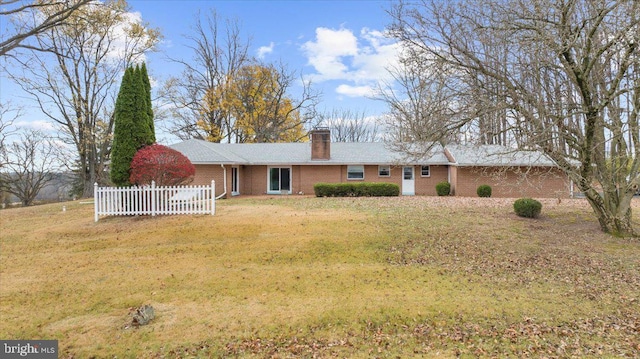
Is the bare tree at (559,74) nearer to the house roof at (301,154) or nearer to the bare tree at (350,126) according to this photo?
the house roof at (301,154)

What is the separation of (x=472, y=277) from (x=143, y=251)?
26.4 feet

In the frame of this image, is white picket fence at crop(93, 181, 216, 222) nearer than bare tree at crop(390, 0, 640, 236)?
No

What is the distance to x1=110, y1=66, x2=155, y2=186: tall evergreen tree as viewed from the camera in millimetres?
13422

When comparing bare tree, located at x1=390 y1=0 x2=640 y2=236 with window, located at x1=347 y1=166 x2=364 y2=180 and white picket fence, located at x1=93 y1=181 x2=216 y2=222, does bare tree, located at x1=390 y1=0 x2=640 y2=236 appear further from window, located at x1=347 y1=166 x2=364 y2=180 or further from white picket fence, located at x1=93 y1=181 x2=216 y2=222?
window, located at x1=347 y1=166 x2=364 y2=180

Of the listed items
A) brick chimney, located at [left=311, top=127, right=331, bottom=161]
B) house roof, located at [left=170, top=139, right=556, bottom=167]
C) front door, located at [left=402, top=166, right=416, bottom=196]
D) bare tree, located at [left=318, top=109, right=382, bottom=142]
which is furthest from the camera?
bare tree, located at [left=318, top=109, right=382, bottom=142]

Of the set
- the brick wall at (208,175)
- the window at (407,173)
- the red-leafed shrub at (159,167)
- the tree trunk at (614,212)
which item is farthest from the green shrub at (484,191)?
the red-leafed shrub at (159,167)

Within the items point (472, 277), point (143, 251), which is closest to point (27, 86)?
point (143, 251)

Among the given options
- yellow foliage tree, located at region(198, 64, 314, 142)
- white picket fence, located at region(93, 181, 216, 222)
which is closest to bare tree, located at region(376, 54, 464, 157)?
white picket fence, located at region(93, 181, 216, 222)

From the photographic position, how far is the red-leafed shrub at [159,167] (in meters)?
12.1

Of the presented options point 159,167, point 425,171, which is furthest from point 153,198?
point 425,171

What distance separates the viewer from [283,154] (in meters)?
22.9

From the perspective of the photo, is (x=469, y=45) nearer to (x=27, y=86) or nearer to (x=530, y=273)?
(x=530, y=273)

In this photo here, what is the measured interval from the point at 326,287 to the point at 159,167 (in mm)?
8797

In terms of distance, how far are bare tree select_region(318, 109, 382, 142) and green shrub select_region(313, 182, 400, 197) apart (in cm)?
2513
